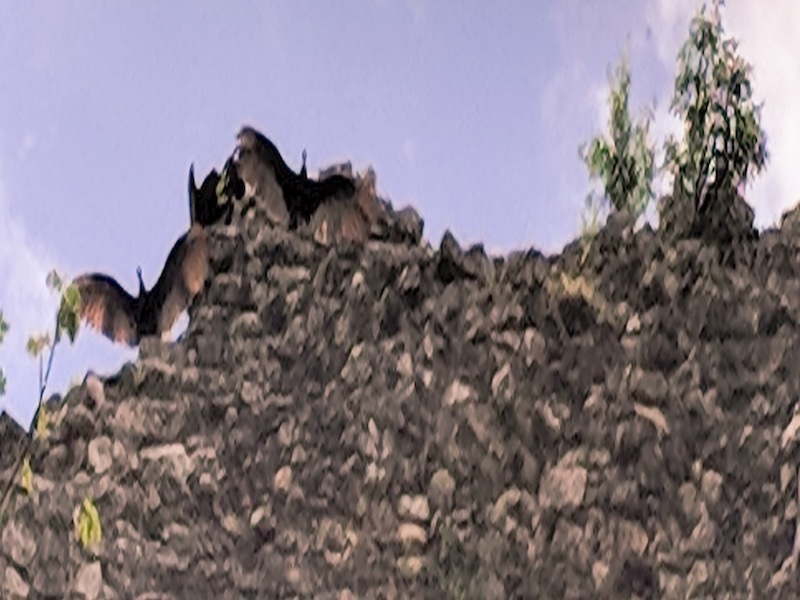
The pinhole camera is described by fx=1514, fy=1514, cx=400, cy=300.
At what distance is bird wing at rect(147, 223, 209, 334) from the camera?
5.55 meters

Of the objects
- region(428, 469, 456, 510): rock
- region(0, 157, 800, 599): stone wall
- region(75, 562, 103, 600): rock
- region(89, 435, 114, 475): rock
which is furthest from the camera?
region(89, 435, 114, 475): rock

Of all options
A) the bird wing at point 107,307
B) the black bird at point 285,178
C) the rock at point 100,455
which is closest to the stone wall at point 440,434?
the rock at point 100,455

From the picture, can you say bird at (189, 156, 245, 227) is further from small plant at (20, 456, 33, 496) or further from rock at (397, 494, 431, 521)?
rock at (397, 494, 431, 521)

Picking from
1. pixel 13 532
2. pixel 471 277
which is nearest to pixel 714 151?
pixel 471 277

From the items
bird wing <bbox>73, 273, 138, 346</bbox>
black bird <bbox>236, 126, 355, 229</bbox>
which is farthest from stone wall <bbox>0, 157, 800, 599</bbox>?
bird wing <bbox>73, 273, 138, 346</bbox>

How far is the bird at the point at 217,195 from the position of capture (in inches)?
221

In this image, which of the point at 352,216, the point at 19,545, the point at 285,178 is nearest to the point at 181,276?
the point at 285,178

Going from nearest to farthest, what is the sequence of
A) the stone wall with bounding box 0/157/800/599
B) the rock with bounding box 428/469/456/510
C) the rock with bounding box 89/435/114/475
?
1. the stone wall with bounding box 0/157/800/599
2. the rock with bounding box 428/469/456/510
3. the rock with bounding box 89/435/114/475

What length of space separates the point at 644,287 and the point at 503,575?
1.09 metres

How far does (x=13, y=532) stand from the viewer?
5.41 meters

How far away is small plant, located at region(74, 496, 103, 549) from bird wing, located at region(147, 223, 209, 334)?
691mm

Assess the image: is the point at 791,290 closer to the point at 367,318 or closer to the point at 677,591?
the point at 677,591

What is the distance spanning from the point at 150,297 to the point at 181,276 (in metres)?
0.16

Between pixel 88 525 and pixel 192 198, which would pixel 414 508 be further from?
pixel 192 198
